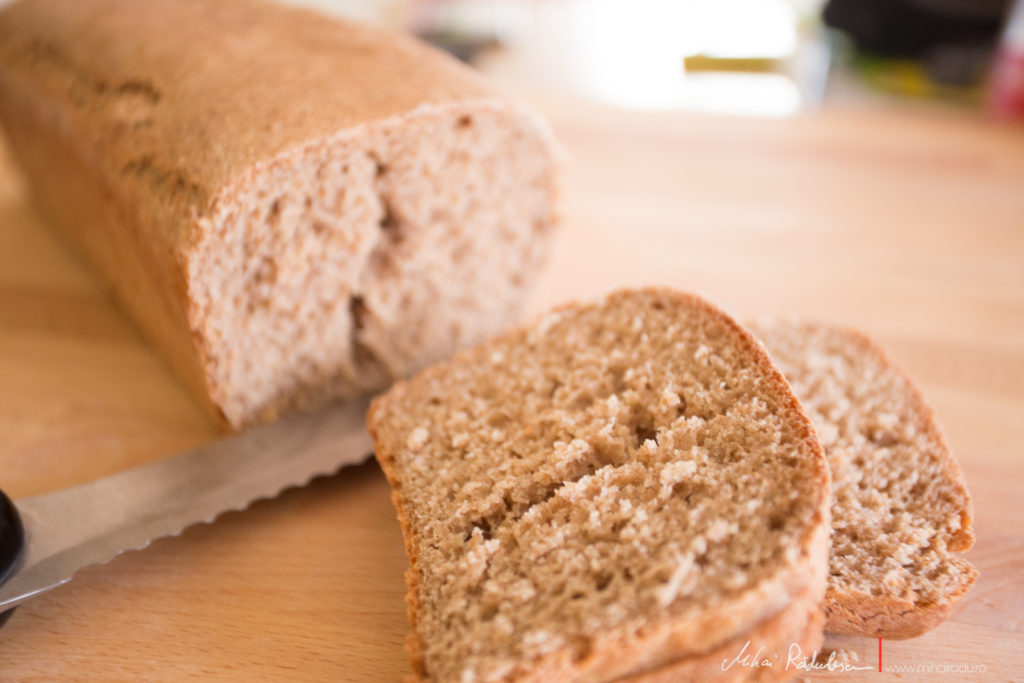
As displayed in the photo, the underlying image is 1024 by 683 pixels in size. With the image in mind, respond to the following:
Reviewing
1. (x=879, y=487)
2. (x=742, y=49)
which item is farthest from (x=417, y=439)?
(x=742, y=49)

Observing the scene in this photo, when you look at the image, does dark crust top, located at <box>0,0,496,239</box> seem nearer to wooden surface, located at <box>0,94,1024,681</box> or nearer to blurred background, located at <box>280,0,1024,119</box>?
wooden surface, located at <box>0,94,1024,681</box>

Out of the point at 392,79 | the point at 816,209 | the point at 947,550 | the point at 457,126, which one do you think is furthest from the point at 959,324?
the point at 392,79

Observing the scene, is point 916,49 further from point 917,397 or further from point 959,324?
point 917,397

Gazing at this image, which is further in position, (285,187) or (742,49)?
(742,49)

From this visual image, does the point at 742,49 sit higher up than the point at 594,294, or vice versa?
the point at 742,49

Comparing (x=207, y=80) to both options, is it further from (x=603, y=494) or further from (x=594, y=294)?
(x=603, y=494)

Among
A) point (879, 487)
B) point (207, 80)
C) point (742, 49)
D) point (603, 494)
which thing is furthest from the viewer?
point (742, 49)

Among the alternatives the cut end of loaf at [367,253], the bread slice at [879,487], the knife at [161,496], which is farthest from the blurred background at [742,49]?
the knife at [161,496]

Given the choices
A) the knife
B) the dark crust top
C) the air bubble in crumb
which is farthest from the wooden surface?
the dark crust top
